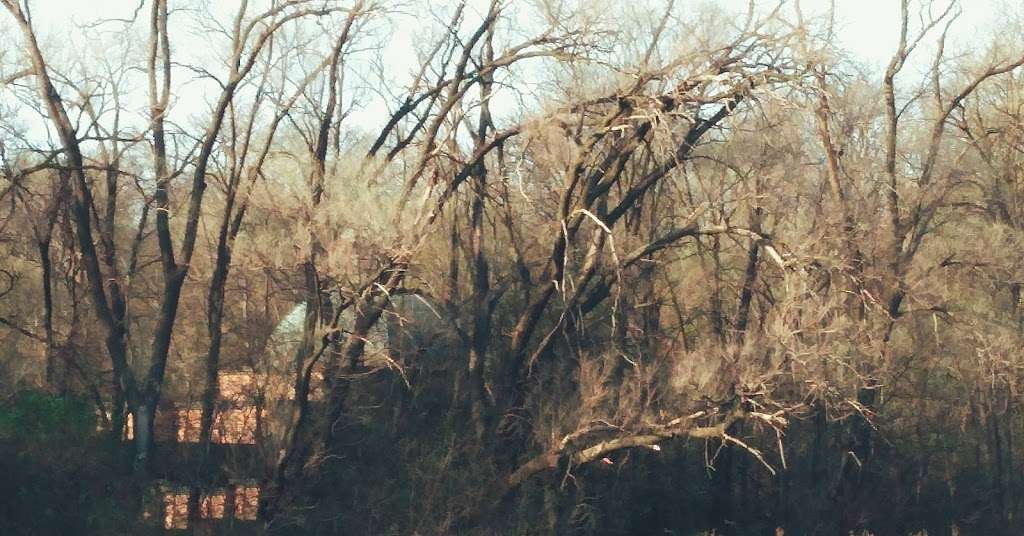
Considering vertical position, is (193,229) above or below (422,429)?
above

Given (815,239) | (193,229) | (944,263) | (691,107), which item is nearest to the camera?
(815,239)

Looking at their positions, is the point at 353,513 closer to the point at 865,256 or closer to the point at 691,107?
the point at 691,107

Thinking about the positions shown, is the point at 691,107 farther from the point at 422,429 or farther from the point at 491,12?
the point at 422,429

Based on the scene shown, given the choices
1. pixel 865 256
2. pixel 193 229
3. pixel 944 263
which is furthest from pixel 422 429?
pixel 944 263

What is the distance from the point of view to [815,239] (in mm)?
18047

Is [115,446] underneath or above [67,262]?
underneath

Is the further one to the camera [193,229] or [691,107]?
[193,229]

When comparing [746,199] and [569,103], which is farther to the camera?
[569,103]

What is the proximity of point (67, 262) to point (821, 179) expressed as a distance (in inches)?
572

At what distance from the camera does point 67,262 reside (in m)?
24.0

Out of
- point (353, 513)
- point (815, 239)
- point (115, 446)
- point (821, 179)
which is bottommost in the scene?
point (353, 513)

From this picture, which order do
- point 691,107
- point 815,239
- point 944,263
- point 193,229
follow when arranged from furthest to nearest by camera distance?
point 944,263, point 193,229, point 691,107, point 815,239

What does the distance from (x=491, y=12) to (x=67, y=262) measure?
386 inches

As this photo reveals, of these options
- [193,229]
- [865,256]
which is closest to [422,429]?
[193,229]
